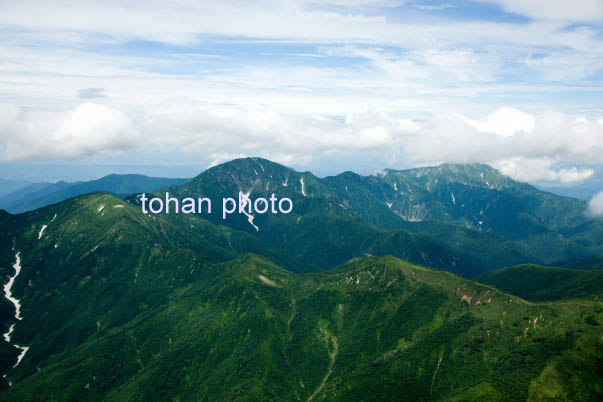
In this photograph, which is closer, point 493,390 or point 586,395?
point 586,395

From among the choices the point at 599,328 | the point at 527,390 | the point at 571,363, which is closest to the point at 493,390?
the point at 527,390

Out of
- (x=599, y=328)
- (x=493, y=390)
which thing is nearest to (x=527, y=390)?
(x=493, y=390)

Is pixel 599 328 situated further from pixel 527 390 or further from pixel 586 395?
pixel 527 390

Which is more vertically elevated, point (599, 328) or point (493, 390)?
Result: point (599, 328)

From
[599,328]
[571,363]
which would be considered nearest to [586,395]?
[571,363]

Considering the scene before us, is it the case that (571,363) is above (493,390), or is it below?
above

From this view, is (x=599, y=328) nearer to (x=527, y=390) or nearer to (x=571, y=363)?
(x=571, y=363)

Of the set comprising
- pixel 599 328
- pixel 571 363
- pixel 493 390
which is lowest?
pixel 493 390

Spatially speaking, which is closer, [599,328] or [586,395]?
[586,395]

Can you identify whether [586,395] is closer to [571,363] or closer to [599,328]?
[571,363]

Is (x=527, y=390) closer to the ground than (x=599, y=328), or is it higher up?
closer to the ground
